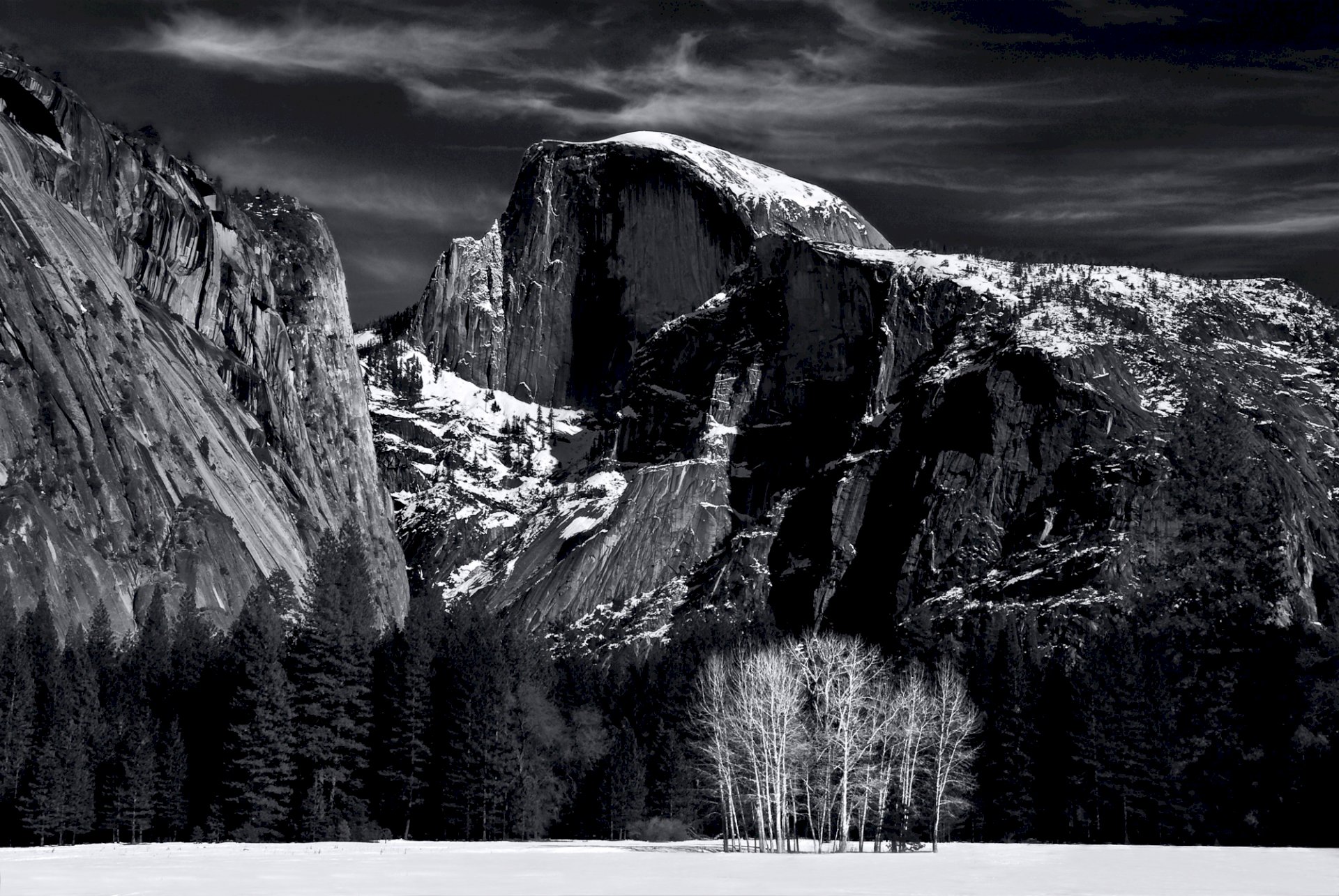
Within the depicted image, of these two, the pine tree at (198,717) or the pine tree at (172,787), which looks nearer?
the pine tree at (172,787)

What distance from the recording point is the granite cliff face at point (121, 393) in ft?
462

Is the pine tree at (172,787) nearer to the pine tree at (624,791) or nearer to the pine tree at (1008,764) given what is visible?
the pine tree at (624,791)

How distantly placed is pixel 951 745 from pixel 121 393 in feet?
337

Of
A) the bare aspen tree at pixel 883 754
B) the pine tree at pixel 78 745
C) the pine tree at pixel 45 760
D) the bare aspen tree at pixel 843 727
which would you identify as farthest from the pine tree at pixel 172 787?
the bare aspen tree at pixel 883 754

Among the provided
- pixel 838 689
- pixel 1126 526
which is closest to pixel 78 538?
pixel 838 689

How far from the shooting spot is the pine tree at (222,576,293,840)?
7900cm

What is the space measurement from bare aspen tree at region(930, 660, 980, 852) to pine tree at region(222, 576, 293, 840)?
3224 cm

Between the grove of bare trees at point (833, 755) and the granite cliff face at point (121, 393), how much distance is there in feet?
233

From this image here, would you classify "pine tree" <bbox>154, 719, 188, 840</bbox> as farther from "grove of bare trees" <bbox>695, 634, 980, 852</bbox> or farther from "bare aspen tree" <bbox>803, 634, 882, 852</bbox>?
"bare aspen tree" <bbox>803, 634, 882, 852</bbox>

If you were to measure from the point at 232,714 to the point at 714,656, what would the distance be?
3443cm

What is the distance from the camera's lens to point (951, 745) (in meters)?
81.3

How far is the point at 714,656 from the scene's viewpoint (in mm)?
107750

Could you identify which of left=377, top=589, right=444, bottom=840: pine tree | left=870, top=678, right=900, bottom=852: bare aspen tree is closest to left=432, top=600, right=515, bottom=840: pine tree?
left=377, top=589, right=444, bottom=840: pine tree

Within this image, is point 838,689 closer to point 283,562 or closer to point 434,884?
point 434,884
